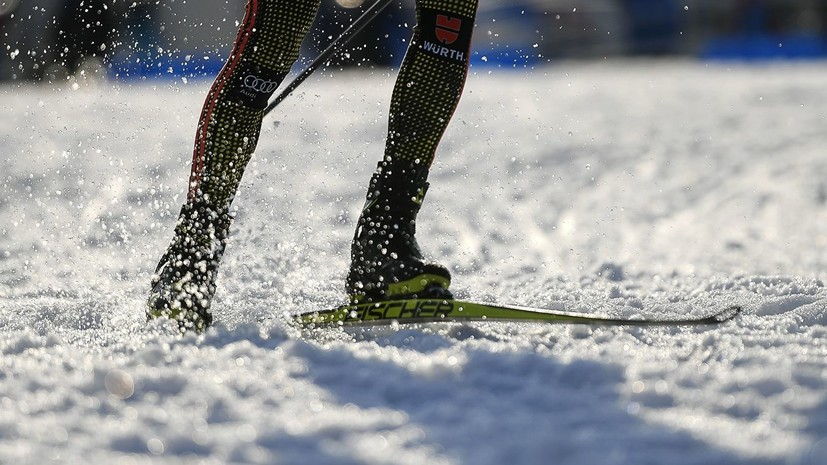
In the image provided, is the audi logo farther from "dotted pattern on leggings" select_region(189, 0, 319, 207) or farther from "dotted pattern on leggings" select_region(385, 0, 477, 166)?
"dotted pattern on leggings" select_region(385, 0, 477, 166)

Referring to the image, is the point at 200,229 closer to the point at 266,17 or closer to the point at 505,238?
the point at 266,17

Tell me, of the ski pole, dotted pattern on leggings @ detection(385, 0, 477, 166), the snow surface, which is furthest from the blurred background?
dotted pattern on leggings @ detection(385, 0, 477, 166)

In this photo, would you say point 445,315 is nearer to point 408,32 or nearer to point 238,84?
point 238,84

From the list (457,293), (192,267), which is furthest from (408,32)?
(192,267)

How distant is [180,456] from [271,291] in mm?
1382

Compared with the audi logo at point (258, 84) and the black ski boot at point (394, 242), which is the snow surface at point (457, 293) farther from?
the audi logo at point (258, 84)

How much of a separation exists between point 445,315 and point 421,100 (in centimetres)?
50

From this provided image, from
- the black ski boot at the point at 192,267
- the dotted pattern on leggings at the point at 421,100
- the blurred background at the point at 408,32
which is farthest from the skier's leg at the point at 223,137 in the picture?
the blurred background at the point at 408,32

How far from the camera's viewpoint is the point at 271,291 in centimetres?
270

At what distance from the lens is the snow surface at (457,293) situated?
4.64 ft

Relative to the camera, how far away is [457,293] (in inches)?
112

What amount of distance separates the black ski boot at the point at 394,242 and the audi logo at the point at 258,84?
1.03ft

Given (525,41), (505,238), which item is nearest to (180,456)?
(505,238)

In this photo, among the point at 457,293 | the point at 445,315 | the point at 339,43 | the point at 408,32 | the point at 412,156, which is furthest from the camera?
the point at 408,32
